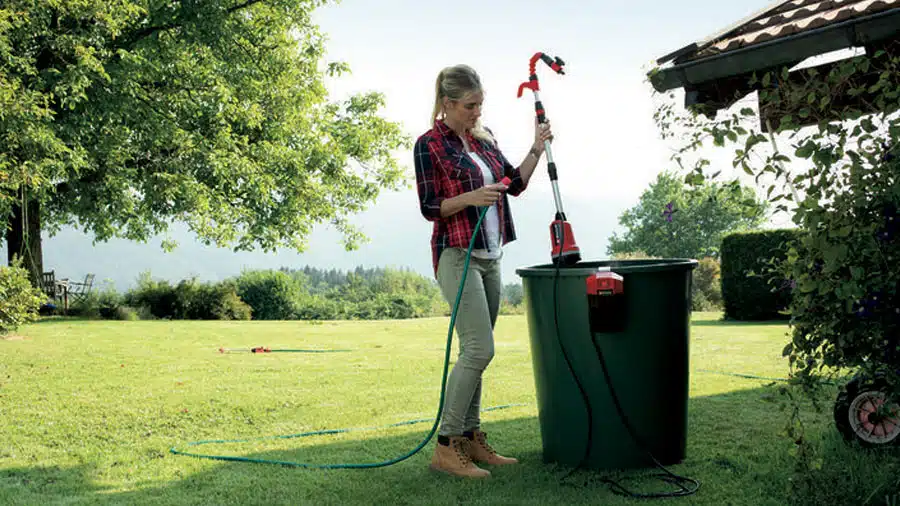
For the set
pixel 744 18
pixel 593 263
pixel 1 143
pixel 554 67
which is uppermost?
pixel 1 143

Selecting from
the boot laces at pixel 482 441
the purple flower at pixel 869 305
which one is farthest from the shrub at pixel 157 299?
the purple flower at pixel 869 305

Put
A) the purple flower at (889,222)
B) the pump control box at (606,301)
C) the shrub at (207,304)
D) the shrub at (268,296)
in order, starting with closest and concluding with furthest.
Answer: the purple flower at (889,222) < the pump control box at (606,301) < the shrub at (207,304) < the shrub at (268,296)

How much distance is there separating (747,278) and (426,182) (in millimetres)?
9401

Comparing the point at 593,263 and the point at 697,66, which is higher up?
the point at 697,66

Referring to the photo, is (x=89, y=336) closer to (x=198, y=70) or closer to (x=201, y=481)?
(x=198, y=70)

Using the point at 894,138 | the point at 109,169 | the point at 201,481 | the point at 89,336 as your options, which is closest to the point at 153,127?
the point at 109,169

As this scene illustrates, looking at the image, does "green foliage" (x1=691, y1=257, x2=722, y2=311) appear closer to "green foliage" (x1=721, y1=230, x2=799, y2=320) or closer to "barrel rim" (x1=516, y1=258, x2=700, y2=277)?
"green foliage" (x1=721, y1=230, x2=799, y2=320)

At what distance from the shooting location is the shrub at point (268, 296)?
50.6ft

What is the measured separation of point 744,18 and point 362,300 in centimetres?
1494

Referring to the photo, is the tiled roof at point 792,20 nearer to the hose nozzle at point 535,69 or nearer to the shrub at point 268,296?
the hose nozzle at point 535,69

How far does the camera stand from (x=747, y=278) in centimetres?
1122

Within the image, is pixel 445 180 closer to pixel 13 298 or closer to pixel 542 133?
pixel 542 133

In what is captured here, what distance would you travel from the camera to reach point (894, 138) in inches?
88.8

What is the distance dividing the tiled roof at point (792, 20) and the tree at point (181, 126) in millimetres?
8586
